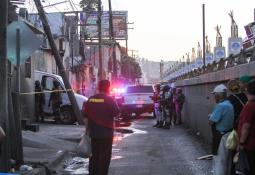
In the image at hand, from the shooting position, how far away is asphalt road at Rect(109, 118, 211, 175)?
1250 centimetres

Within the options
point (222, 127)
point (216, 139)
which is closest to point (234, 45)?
point (216, 139)

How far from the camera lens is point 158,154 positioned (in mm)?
15430

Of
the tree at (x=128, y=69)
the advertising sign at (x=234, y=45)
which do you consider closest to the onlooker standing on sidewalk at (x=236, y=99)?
the advertising sign at (x=234, y=45)

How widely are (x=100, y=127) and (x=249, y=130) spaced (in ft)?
10.6

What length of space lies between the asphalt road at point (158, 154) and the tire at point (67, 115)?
477 cm

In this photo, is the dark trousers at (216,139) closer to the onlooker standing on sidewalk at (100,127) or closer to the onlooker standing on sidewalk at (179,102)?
the onlooker standing on sidewalk at (100,127)

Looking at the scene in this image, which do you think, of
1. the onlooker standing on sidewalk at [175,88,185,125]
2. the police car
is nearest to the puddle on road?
the onlooker standing on sidewalk at [175,88,185,125]

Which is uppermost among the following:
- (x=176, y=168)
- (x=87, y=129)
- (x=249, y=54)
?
(x=249, y=54)

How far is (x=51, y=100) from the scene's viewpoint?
2725 cm

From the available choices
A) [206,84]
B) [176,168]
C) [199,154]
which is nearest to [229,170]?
[176,168]

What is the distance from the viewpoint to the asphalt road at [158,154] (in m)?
12.5

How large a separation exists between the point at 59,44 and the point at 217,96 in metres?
33.2

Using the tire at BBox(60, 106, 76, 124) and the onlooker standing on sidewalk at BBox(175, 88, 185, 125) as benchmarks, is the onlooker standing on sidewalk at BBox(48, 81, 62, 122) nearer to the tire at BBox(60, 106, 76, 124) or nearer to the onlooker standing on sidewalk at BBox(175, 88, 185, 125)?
the tire at BBox(60, 106, 76, 124)

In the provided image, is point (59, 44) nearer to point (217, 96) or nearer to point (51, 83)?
point (51, 83)
